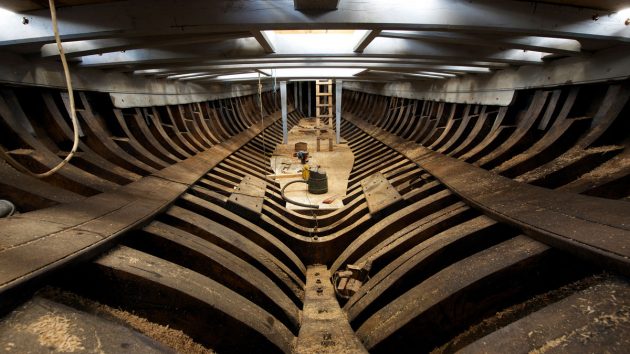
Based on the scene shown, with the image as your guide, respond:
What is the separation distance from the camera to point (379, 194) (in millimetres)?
4816

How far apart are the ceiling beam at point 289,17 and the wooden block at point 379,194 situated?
2.31 metres

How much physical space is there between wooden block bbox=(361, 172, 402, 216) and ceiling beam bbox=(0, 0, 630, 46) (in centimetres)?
231

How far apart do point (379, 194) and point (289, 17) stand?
9.73ft

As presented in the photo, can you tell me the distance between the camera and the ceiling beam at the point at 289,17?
2.43 metres

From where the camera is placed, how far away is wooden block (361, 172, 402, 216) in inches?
169

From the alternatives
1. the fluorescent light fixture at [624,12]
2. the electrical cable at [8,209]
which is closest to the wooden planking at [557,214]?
the fluorescent light fixture at [624,12]

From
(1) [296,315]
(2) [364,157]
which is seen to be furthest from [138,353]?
(2) [364,157]

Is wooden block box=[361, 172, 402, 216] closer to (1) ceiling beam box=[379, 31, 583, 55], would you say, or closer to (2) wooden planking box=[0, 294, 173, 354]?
(1) ceiling beam box=[379, 31, 583, 55]

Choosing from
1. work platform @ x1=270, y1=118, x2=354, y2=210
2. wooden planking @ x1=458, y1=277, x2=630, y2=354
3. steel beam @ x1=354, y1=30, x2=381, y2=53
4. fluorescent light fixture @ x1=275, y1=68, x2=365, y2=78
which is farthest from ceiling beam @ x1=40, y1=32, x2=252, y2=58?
fluorescent light fixture @ x1=275, y1=68, x2=365, y2=78

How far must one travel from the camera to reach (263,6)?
2426 mm

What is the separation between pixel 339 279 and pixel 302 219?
146 cm

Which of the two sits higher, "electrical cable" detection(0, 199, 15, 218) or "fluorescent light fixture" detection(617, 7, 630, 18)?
"fluorescent light fixture" detection(617, 7, 630, 18)

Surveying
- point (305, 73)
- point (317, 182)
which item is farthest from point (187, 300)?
point (305, 73)

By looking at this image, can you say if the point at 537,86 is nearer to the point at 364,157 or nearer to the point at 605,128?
the point at 605,128
